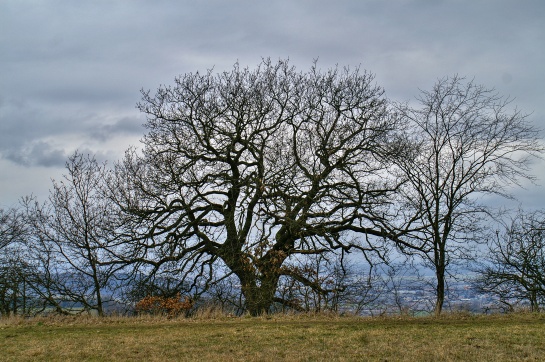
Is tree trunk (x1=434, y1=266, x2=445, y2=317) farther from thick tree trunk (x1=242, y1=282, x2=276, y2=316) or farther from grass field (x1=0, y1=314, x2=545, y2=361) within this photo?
thick tree trunk (x1=242, y1=282, x2=276, y2=316)

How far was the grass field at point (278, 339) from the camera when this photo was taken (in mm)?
7859

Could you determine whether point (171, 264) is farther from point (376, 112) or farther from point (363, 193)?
point (376, 112)

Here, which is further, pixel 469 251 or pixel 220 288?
pixel 220 288

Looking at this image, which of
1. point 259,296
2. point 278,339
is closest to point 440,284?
point 259,296

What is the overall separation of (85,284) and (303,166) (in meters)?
8.82

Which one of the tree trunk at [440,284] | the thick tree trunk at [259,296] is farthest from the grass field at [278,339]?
the thick tree trunk at [259,296]

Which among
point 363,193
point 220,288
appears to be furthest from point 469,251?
point 220,288

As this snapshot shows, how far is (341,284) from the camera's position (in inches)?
622

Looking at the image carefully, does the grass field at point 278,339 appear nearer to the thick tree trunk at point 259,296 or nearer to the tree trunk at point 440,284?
the tree trunk at point 440,284

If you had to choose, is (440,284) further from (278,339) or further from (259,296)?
(278,339)

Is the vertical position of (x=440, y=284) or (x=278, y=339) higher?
(x=440, y=284)

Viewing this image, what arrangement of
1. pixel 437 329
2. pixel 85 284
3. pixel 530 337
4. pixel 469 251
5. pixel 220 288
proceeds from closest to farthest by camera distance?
pixel 530 337
pixel 437 329
pixel 469 251
pixel 220 288
pixel 85 284

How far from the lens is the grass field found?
7859mm

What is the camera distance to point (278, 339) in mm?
9195
